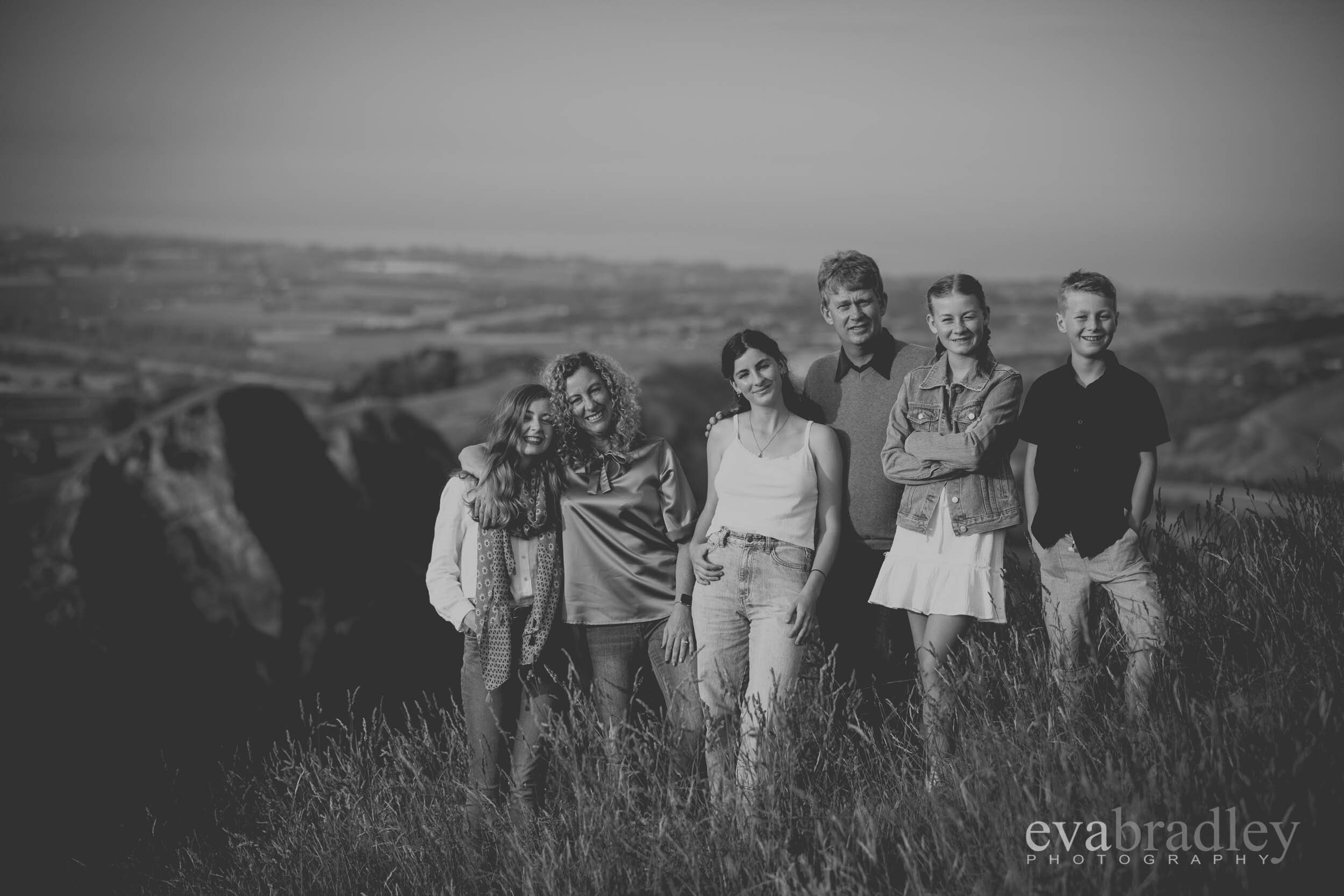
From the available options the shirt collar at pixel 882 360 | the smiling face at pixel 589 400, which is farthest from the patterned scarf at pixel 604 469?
the shirt collar at pixel 882 360

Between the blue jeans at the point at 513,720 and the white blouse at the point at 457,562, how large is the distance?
0.44 feet

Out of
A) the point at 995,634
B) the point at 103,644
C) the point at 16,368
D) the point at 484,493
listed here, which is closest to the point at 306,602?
the point at 103,644

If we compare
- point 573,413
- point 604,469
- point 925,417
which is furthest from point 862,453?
point 573,413

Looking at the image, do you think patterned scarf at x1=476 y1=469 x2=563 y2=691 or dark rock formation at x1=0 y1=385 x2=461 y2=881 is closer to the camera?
patterned scarf at x1=476 y1=469 x2=563 y2=691

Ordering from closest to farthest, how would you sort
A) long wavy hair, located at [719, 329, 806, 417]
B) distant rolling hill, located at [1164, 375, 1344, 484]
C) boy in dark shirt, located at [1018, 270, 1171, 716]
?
boy in dark shirt, located at [1018, 270, 1171, 716]
long wavy hair, located at [719, 329, 806, 417]
distant rolling hill, located at [1164, 375, 1344, 484]

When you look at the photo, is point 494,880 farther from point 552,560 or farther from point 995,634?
point 995,634

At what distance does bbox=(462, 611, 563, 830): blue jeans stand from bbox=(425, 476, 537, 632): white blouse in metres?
0.13

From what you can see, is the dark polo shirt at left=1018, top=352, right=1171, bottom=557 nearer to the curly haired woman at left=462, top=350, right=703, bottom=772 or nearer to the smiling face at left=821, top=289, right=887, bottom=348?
the smiling face at left=821, top=289, right=887, bottom=348

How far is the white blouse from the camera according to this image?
12.8 feet

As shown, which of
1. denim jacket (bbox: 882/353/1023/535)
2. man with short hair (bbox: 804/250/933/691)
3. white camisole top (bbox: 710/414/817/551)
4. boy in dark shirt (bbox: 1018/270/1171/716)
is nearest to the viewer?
boy in dark shirt (bbox: 1018/270/1171/716)

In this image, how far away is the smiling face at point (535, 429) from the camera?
3885 mm

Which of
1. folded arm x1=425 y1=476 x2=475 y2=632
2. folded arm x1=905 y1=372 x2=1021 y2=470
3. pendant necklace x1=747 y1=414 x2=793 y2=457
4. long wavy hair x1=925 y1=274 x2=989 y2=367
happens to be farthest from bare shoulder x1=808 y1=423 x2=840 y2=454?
folded arm x1=425 y1=476 x2=475 y2=632

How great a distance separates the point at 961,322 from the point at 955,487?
0.64 meters

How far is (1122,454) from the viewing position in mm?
3393
